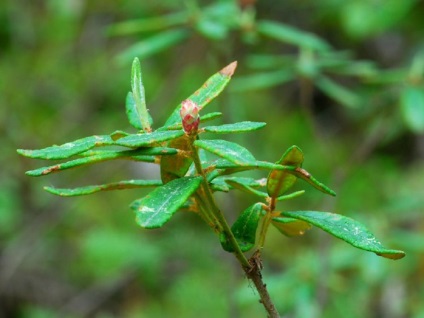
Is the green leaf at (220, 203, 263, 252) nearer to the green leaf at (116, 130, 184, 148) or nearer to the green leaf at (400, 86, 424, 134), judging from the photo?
the green leaf at (116, 130, 184, 148)

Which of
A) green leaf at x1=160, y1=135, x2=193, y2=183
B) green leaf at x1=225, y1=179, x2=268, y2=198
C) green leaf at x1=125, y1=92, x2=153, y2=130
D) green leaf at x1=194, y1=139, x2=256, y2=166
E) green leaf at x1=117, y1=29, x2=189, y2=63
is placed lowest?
green leaf at x1=194, y1=139, x2=256, y2=166

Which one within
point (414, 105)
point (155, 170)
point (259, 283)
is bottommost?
point (259, 283)

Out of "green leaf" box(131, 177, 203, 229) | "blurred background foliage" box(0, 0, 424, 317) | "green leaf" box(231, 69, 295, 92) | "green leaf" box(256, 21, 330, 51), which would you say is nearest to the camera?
"green leaf" box(131, 177, 203, 229)

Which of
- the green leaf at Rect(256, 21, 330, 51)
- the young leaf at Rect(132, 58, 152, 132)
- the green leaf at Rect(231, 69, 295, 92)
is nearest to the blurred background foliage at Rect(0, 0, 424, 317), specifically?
the green leaf at Rect(231, 69, 295, 92)

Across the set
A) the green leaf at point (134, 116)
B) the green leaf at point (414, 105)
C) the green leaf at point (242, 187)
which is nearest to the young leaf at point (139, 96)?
the green leaf at point (134, 116)

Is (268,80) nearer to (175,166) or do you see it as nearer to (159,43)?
(159,43)

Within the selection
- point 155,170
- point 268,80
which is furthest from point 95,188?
point 155,170

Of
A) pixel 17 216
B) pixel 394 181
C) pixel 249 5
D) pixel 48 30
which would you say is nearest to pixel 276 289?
pixel 249 5

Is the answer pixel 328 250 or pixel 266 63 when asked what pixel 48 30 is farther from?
pixel 328 250
